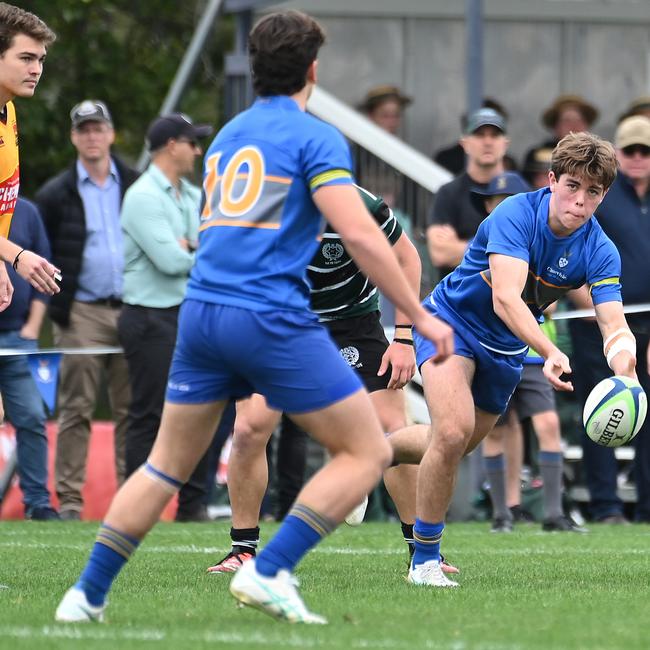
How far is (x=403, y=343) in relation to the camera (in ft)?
25.2

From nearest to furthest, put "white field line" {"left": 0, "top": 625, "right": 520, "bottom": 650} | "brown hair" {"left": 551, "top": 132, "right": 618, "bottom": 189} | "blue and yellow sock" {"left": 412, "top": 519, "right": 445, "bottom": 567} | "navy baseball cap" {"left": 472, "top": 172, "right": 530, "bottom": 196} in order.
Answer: "white field line" {"left": 0, "top": 625, "right": 520, "bottom": 650}
"brown hair" {"left": 551, "top": 132, "right": 618, "bottom": 189}
"blue and yellow sock" {"left": 412, "top": 519, "right": 445, "bottom": 567}
"navy baseball cap" {"left": 472, "top": 172, "right": 530, "bottom": 196}

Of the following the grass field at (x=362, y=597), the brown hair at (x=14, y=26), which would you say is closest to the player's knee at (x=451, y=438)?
the grass field at (x=362, y=597)

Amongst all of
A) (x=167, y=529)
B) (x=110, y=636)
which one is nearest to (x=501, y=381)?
(x=110, y=636)

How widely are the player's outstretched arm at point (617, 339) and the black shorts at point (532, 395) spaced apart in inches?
164

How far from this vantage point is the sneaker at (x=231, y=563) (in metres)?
7.81

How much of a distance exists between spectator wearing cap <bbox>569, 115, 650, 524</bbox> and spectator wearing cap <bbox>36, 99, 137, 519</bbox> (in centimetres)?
343

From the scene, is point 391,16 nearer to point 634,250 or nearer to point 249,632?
point 634,250

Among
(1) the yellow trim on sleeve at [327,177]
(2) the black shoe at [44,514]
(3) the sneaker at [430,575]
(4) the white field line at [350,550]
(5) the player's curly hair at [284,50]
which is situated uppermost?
(5) the player's curly hair at [284,50]

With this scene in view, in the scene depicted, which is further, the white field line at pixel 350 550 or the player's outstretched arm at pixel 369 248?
the white field line at pixel 350 550

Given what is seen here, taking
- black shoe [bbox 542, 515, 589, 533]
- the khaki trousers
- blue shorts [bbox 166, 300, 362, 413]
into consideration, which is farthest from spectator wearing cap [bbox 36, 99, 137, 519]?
blue shorts [bbox 166, 300, 362, 413]

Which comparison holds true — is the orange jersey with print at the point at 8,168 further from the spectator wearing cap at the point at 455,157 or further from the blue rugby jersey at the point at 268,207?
the spectator wearing cap at the point at 455,157

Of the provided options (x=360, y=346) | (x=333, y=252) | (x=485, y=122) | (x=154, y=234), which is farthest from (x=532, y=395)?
(x=333, y=252)

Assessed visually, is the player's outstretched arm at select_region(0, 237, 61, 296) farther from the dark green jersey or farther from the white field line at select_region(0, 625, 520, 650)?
the dark green jersey

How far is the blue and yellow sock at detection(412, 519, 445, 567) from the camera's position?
739 cm
